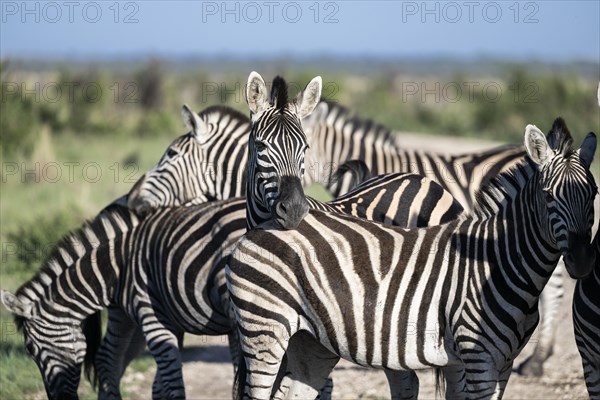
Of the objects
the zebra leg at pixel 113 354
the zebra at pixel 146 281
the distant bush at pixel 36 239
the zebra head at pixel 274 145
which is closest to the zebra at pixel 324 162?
the zebra at pixel 146 281

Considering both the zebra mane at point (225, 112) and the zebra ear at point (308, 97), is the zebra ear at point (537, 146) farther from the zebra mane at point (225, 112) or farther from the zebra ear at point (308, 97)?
the zebra mane at point (225, 112)

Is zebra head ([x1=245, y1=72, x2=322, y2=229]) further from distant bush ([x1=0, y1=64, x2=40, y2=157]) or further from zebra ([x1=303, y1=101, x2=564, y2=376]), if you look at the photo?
distant bush ([x1=0, y1=64, x2=40, y2=157])

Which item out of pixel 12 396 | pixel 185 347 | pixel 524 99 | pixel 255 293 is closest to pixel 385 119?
pixel 524 99

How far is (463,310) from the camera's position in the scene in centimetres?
479

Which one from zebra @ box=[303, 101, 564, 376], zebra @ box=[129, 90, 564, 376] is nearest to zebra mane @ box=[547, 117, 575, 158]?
zebra @ box=[129, 90, 564, 376]

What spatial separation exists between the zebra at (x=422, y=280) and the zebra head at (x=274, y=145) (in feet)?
1.02

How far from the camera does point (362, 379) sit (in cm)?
820

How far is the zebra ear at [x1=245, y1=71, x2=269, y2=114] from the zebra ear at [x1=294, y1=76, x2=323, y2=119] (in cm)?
21

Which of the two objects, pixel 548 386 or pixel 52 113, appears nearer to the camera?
pixel 548 386

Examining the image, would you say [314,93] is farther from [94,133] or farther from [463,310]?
[94,133]

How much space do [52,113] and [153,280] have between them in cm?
1928

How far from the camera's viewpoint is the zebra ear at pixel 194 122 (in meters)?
7.86

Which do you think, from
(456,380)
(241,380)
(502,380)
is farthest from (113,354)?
(502,380)

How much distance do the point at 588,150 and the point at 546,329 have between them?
4.14 metres
